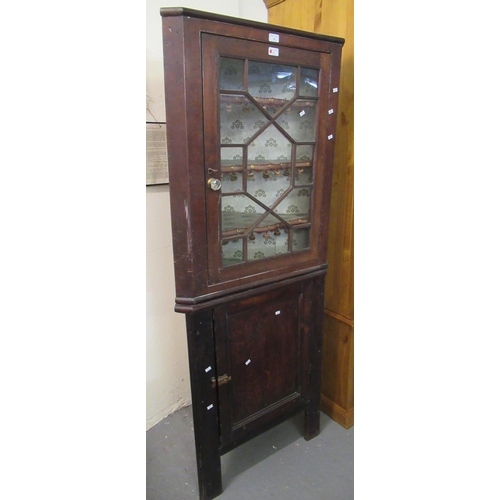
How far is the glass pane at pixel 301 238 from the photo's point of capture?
1.57 m

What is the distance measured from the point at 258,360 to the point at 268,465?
0.52 m

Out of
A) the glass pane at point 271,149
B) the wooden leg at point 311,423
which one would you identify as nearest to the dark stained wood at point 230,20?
the glass pane at point 271,149

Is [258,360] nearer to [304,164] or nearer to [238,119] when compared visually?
[304,164]

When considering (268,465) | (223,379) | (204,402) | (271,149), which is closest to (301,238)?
(271,149)

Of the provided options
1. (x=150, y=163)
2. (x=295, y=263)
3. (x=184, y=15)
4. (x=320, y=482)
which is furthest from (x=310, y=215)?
(x=320, y=482)

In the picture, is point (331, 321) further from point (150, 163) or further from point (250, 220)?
point (150, 163)

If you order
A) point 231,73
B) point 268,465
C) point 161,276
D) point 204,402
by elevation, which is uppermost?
point 231,73

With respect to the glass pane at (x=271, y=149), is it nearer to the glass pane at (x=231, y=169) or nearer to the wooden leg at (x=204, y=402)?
the glass pane at (x=231, y=169)

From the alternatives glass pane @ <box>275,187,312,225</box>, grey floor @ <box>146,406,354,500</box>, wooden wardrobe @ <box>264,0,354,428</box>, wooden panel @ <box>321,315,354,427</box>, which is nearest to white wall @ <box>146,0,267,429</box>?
grey floor @ <box>146,406,354,500</box>

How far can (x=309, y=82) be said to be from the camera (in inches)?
55.7

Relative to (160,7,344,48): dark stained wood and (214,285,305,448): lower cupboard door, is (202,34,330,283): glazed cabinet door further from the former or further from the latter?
(214,285,305,448): lower cupboard door

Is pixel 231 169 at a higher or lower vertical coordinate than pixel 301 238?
higher

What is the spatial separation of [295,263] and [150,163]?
2.47ft

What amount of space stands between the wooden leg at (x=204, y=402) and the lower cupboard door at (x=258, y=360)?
35 millimetres
